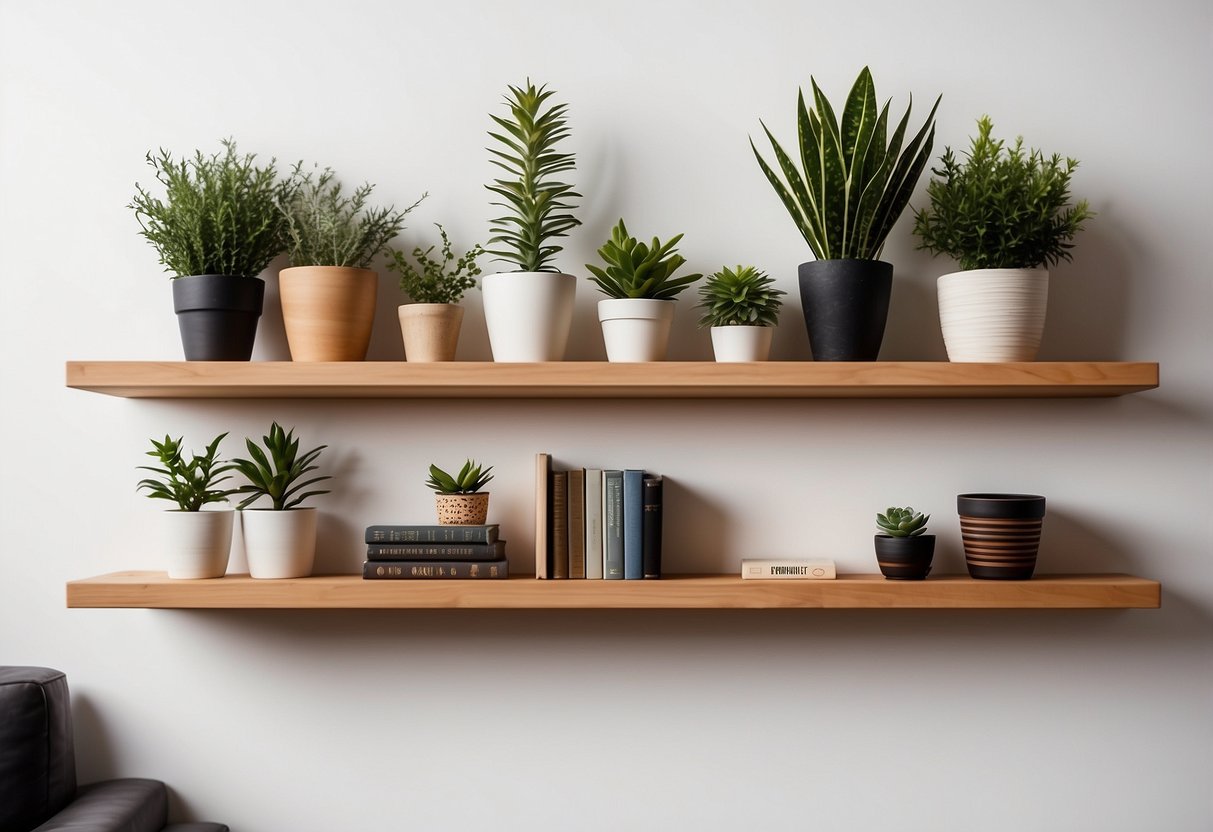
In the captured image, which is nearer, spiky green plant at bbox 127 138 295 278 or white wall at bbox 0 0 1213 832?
spiky green plant at bbox 127 138 295 278

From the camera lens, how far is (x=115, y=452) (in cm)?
184

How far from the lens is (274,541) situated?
1695mm

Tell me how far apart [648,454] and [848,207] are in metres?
0.60

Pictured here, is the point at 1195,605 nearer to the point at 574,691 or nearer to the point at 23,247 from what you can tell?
the point at 574,691

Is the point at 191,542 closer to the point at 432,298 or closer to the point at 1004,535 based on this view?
the point at 432,298

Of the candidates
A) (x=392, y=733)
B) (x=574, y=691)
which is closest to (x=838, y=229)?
(x=574, y=691)

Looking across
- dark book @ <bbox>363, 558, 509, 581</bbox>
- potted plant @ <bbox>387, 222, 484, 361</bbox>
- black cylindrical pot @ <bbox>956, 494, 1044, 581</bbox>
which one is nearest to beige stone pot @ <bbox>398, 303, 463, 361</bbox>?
potted plant @ <bbox>387, 222, 484, 361</bbox>

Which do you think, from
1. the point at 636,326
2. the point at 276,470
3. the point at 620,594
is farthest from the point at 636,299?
the point at 276,470

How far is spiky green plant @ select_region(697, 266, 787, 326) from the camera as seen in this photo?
5.58ft

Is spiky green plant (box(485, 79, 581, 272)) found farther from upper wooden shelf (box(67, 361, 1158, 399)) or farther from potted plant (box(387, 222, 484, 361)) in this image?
upper wooden shelf (box(67, 361, 1158, 399))

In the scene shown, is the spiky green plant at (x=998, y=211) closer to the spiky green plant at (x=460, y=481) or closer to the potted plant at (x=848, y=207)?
the potted plant at (x=848, y=207)

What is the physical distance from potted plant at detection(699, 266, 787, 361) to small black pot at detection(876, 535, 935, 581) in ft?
1.36

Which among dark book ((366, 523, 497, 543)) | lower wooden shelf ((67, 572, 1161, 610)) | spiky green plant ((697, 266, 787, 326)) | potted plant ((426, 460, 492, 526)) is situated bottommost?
lower wooden shelf ((67, 572, 1161, 610))

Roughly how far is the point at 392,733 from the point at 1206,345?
70.3 inches
